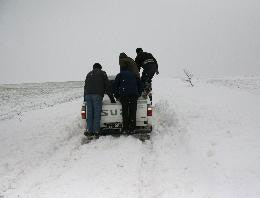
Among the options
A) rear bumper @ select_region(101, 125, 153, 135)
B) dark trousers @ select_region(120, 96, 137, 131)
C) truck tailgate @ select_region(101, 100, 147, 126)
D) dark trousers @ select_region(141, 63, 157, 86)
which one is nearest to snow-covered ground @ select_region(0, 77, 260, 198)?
rear bumper @ select_region(101, 125, 153, 135)

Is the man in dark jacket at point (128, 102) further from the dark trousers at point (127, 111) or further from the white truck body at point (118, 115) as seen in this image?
the white truck body at point (118, 115)

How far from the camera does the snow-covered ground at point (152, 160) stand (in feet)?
27.0

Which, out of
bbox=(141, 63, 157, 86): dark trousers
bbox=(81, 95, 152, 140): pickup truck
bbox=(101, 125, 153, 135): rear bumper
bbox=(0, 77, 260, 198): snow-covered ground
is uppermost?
bbox=(141, 63, 157, 86): dark trousers

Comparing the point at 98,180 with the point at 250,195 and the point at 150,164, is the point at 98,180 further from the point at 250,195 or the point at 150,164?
the point at 250,195

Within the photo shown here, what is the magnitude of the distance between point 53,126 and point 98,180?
6.59m

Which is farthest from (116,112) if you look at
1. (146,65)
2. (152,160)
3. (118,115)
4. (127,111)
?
(146,65)

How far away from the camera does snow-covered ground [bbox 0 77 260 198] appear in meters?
8.22

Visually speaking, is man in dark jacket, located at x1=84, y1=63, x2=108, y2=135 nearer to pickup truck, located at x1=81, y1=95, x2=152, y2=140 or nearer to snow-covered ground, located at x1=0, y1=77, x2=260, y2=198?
pickup truck, located at x1=81, y1=95, x2=152, y2=140

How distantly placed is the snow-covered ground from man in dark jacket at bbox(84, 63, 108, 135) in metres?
0.44

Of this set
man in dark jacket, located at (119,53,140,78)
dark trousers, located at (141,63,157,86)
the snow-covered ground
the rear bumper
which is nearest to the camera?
the snow-covered ground

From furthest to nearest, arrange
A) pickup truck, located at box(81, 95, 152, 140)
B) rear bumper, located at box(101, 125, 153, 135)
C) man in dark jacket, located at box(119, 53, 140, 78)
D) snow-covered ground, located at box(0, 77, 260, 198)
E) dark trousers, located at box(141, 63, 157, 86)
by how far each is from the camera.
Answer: dark trousers, located at box(141, 63, 157, 86) < man in dark jacket, located at box(119, 53, 140, 78) < pickup truck, located at box(81, 95, 152, 140) < rear bumper, located at box(101, 125, 153, 135) < snow-covered ground, located at box(0, 77, 260, 198)

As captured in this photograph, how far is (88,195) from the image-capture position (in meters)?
8.02

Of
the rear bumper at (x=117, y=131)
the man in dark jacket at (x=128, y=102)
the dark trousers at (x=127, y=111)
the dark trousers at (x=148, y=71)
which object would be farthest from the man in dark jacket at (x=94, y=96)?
the dark trousers at (x=148, y=71)

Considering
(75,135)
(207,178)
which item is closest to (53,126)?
(75,135)
